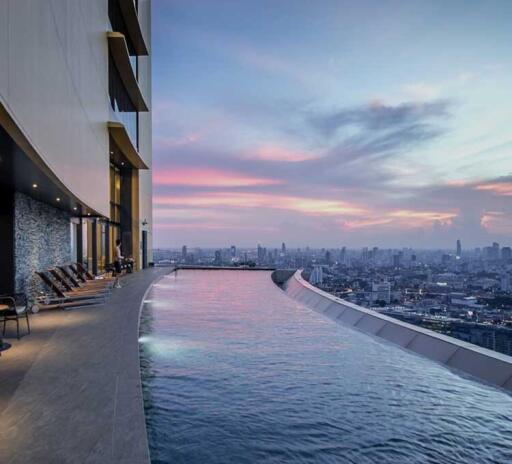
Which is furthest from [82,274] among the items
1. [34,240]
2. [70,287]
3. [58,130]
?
[58,130]

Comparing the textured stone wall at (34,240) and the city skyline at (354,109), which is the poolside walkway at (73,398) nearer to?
the textured stone wall at (34,240)

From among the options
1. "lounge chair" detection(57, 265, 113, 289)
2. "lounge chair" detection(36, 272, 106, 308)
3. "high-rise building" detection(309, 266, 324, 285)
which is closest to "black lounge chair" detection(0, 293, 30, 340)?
"lounge chair" detection(36, 272, 106, 308)

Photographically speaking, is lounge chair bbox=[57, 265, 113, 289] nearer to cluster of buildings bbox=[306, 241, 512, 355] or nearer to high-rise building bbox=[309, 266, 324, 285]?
cluster of buildings bbox=[306, 241, 512, 355]

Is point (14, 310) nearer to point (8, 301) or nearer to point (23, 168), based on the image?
point (23, 168)

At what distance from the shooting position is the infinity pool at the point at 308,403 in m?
4.00

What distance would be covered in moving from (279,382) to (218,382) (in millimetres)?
785

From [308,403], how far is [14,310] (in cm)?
487

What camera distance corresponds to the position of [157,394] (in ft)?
17.2

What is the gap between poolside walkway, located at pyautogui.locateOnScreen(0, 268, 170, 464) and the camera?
302 centimetres

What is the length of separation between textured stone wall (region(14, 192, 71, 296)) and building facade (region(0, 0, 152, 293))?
1.0 inches

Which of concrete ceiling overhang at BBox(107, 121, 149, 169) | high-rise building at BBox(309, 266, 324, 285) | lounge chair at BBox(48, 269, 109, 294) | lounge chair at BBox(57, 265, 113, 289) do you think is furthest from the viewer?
high-rise building at BBox(309, 266, 324, 285)

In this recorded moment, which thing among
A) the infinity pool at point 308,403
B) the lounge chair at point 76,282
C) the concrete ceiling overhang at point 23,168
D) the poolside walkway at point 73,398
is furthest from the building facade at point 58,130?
the infinity pool at point 308,403

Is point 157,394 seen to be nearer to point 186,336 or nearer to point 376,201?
point 186,336

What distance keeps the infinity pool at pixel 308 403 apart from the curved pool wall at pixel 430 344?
24 centimetres
